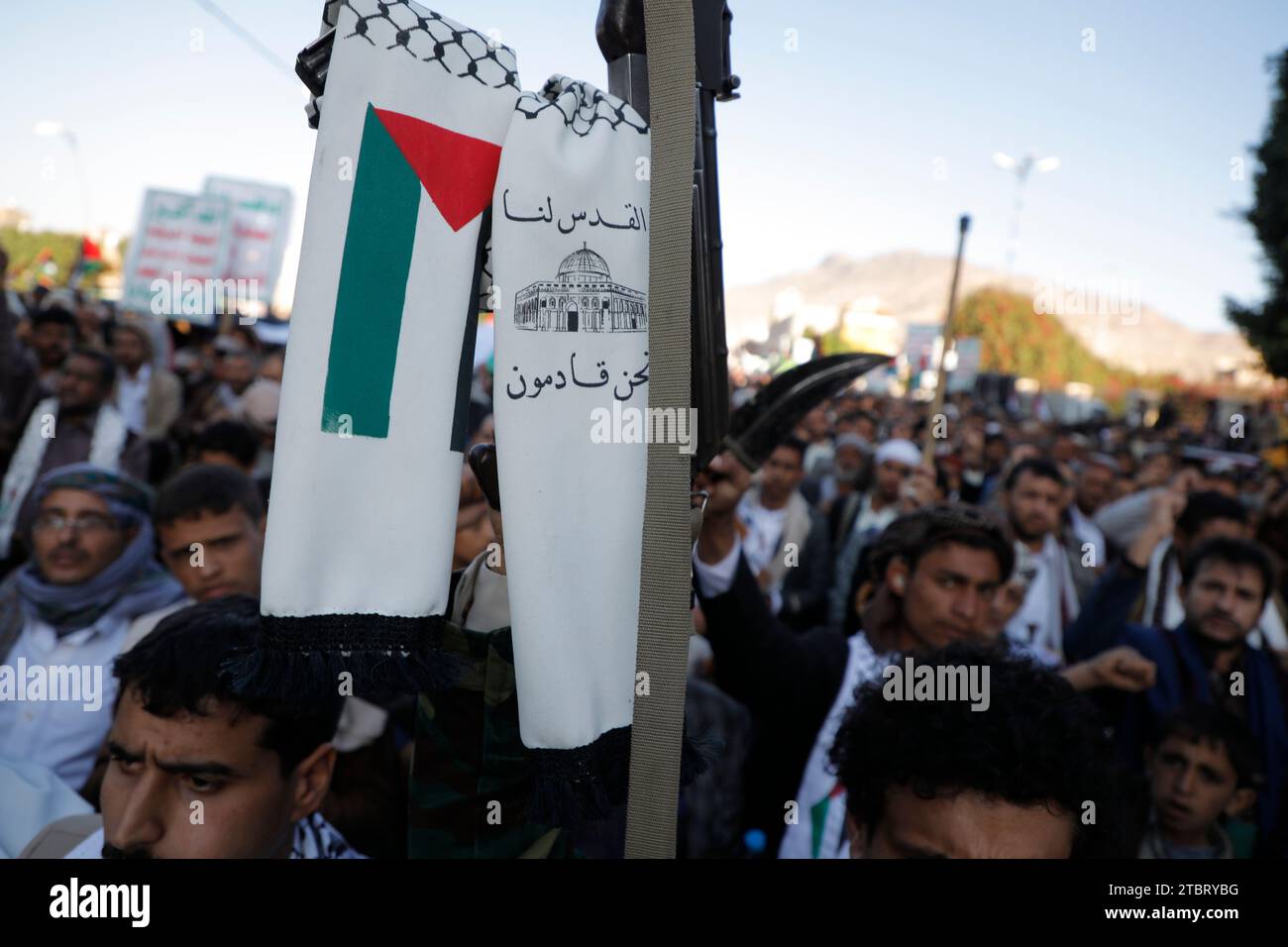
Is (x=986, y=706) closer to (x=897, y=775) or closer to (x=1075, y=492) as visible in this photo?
(x=897, y=775)

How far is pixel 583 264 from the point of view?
3.50 ft

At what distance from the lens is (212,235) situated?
866 centimetres

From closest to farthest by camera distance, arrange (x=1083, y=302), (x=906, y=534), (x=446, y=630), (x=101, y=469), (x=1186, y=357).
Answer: (x=446, y=630) < (x=906, y=534) < (x=101, y=469) < (x=1083, y=302) < (x=1186, y=357)

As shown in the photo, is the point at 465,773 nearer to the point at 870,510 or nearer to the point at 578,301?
the point at 578,301

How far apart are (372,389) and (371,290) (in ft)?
0.36

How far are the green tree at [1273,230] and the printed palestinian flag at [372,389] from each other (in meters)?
16.9

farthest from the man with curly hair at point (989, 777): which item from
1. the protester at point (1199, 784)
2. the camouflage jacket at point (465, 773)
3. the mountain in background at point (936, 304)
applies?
the mountain in background at point (936, 304)

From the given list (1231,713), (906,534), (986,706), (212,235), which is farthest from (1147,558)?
(212,235)

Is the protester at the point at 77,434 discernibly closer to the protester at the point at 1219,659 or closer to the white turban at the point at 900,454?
the white turban at the point at 900,454

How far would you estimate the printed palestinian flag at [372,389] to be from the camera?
0.99m

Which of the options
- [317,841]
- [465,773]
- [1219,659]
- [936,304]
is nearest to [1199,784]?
[1219,659]

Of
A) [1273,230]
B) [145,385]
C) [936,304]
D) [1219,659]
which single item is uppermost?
[936,304]

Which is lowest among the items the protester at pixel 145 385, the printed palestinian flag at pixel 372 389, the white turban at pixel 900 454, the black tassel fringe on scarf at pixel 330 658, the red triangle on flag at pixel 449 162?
the black tassel fringe on scarf at pixel 330 658

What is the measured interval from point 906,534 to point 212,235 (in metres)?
8.13
